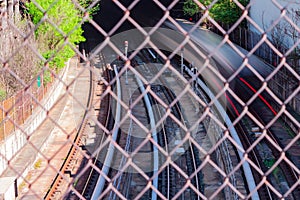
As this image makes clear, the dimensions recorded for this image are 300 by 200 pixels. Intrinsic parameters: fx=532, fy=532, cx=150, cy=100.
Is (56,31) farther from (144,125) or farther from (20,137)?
(20,137)

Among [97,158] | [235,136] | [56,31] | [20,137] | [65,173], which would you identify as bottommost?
[20,137]

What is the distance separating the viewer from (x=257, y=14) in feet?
54.6

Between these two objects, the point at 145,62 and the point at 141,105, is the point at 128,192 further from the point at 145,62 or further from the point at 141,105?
the point at 145,62

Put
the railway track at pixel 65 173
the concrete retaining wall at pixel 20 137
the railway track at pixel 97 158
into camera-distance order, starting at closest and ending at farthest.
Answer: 1. the railway track at pixel 65 173
2. the railway track at pixel 97 158
3. the concrete retaining wall at pixel 20 137

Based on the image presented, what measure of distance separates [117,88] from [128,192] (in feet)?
18.7

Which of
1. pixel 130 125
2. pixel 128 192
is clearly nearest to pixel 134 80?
pixel 130 125

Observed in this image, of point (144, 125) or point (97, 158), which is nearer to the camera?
point (97, 158)

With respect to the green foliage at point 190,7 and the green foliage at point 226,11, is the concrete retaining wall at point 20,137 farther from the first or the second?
the green foliage at point 190,7

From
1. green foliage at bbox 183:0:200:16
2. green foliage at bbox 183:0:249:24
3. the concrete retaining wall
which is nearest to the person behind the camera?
the concrete retaining wall

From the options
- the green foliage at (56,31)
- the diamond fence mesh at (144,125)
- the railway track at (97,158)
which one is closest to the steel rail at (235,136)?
the diamond fence mesh at (144,125)

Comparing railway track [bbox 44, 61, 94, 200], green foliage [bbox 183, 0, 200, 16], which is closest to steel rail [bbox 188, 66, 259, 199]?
railway track [bbox 44, 61, 94, 200]

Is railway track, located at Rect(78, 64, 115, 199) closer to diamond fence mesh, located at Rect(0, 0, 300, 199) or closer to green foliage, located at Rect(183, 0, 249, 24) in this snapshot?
diamond fence mesh, located at Rect(0, 0, 300, 199)

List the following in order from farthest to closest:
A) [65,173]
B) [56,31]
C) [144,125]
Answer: [56,31]
[144,125]
[65,173]

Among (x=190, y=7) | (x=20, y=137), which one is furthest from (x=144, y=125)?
(x=190, y=7)
